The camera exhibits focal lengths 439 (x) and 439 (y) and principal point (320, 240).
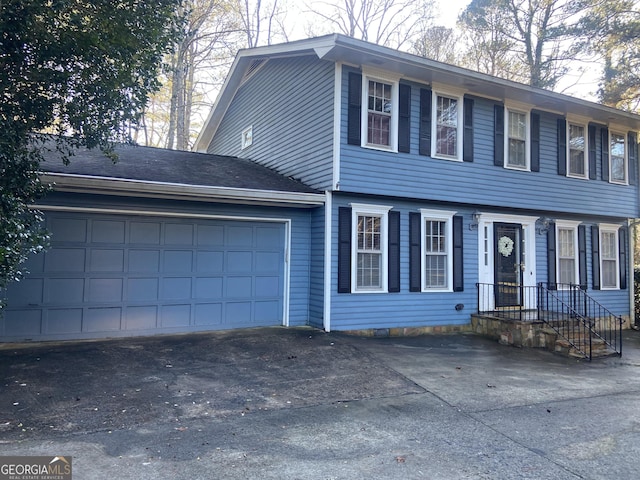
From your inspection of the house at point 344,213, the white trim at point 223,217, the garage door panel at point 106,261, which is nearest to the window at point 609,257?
the house at point 344,213

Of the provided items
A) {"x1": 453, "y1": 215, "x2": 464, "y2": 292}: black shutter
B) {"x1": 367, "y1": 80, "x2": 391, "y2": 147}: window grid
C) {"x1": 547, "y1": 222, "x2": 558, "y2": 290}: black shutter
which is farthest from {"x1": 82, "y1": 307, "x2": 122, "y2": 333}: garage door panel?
{"x1": 547, "y1": 222, "x2": 558, "y2": 290}: black shutter

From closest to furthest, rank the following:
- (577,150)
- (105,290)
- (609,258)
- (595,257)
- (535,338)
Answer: (105,290) → (535,338) → (577,150) → (595,257) → (609,258)

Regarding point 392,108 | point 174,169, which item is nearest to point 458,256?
point 392,108

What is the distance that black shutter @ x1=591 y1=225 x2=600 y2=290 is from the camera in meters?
11.4

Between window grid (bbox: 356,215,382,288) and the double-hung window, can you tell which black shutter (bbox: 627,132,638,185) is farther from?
window grid (bbox: 356,215,382,288)

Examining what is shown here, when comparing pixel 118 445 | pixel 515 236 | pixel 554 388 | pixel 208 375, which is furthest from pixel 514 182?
pixel 118 445

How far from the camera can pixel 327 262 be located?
823cm

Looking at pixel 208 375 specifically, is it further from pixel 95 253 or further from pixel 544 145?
pixel 544 145

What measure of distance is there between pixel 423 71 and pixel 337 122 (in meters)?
2.11

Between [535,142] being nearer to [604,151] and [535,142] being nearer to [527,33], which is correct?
[604,151]

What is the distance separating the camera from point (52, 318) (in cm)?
692

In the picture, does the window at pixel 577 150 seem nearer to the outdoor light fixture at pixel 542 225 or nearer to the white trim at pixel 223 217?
the outdoor light fixture at pixel 542 225

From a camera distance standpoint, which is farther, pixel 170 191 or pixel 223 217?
pixel 223 217

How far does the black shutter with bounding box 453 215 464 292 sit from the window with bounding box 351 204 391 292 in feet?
5.76
